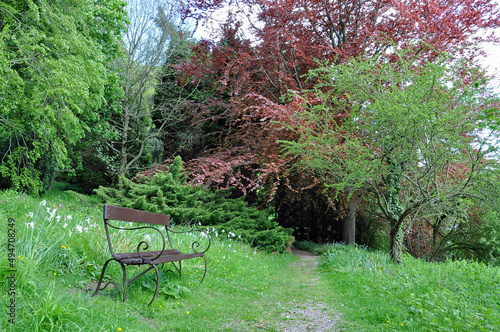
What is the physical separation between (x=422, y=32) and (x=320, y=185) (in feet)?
16.1

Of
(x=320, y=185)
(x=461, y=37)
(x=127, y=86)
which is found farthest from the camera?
(x=127, y=86)

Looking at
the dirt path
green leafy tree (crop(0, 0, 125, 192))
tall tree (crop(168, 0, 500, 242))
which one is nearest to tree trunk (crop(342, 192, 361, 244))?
tall tree (crop(168, 0, 500, 242))

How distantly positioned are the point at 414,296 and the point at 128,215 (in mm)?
3551

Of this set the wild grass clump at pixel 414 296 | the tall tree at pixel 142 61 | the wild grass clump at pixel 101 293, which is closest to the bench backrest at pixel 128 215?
the wild grass clump at pixel 101 293

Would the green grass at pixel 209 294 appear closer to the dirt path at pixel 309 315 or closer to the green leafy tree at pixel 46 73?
the dirt path at pixel 309 315

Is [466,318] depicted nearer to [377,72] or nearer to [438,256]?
[377,72]

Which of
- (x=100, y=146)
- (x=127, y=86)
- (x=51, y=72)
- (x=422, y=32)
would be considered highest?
(x=422, y=32)

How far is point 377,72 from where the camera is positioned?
6.46m

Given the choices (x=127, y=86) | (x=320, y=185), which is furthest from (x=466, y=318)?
(x=127, y=86)

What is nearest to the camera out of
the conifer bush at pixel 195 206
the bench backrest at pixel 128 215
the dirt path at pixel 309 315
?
the bench backrest at pixel 128 215

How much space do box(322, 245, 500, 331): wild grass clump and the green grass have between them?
1 cm

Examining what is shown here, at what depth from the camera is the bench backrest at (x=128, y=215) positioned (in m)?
3.35

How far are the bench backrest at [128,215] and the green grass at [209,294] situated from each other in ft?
2.04

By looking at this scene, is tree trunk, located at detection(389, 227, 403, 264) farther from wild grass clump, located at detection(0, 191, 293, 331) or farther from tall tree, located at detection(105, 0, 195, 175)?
tall tree, located at detection(105, 0, 195, 175)
